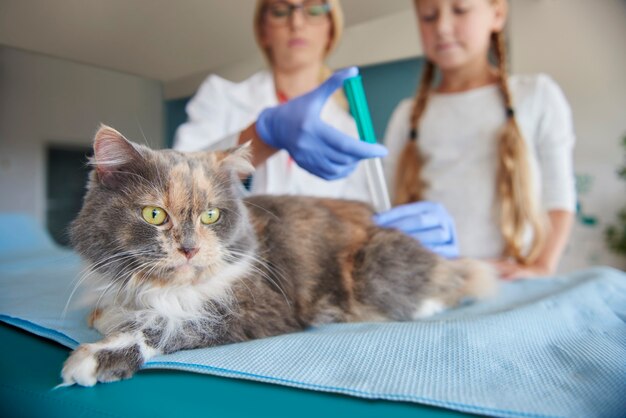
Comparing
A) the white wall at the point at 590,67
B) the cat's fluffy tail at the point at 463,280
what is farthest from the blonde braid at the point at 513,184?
the cat's fluffy tail at the point at 463,280

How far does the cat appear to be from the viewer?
637 mm

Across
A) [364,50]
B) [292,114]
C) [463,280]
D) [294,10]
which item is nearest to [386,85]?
[364,50]

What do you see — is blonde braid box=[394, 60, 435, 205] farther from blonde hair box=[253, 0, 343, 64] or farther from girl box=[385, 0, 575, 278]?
blonde hair box=[253, 0, 343, 64]

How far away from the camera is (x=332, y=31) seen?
3.62ft

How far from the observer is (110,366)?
563mm

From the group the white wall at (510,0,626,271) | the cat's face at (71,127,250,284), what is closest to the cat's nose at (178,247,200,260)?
the cat's face at (71,127,250,284)

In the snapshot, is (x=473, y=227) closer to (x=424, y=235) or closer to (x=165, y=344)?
(x=424, y=235)

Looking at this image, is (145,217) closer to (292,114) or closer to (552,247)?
(292,114)

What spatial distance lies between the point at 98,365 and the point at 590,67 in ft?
6.80

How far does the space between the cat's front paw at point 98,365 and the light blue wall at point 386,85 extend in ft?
3.19

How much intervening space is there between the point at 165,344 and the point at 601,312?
0.90 meters

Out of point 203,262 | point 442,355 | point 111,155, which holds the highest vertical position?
point 111,155

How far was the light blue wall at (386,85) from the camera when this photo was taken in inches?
51.2

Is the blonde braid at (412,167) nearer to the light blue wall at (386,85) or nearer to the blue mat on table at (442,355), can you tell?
the light blue wall at (386,85)
